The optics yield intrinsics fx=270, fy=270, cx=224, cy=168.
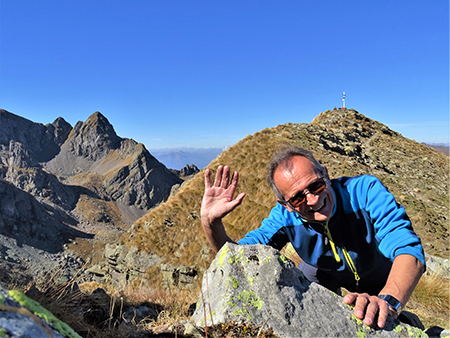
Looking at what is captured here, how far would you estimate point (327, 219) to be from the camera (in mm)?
3691

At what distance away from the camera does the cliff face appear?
292 feet

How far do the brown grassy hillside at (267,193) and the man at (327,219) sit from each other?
35.5ft

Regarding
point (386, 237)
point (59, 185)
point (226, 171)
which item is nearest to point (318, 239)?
point (386, 237)

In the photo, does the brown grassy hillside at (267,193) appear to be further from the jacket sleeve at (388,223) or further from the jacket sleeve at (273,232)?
the jacket sleeve at (273,232)

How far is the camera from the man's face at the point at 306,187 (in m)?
3.65

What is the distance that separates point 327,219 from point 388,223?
717 millimetres

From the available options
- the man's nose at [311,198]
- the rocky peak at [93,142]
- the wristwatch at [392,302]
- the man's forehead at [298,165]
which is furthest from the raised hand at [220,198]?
the rocky peak at [93,142]

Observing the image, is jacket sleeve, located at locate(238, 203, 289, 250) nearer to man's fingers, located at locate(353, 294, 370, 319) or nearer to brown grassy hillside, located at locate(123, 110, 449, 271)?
man's fingers, located at locate(353, 294, 370, 319)

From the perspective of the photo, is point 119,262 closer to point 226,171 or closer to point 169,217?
point 169,217

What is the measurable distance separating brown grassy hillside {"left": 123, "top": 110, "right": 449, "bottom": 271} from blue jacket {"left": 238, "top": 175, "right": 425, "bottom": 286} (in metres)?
10.7

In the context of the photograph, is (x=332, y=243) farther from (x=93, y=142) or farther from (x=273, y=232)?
(x=93, y=142)

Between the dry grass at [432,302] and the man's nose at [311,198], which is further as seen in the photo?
the dry grass at [432,302]

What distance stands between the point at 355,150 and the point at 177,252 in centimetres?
1818

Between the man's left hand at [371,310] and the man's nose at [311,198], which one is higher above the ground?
the man's nose at [311,198]
